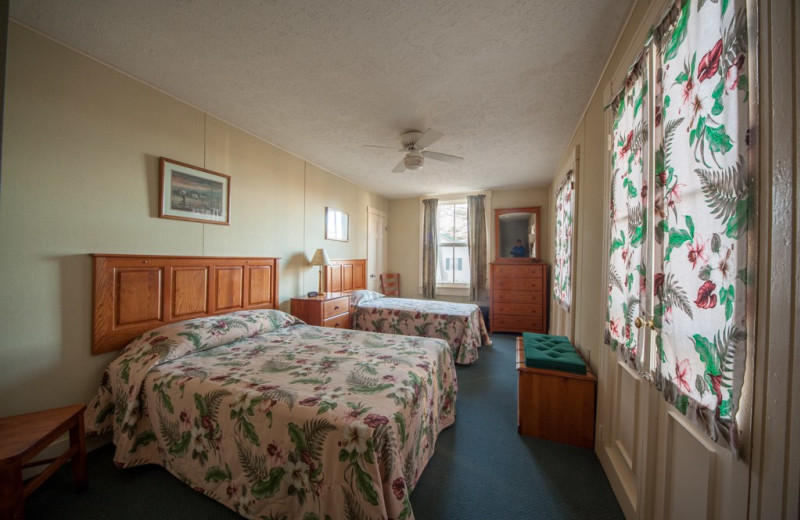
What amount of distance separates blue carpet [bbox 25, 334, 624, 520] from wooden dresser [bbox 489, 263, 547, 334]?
2.92 m

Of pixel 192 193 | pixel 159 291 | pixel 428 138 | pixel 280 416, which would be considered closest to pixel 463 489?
pixel 280 416

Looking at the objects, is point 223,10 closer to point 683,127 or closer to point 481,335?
point 683,127

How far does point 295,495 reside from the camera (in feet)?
4.04

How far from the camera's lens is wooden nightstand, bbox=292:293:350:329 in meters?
3.27

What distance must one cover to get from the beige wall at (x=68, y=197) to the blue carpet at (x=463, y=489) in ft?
1.92

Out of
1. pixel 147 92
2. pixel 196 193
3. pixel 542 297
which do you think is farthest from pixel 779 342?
pixel 542 297

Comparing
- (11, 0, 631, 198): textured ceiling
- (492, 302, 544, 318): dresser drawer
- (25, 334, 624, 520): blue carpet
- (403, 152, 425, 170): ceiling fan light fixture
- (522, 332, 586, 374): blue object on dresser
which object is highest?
(11, 0, 631, 198): textured ceiling

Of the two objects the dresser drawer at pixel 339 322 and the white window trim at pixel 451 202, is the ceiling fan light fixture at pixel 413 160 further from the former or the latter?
the white window trim at pixel 451 202

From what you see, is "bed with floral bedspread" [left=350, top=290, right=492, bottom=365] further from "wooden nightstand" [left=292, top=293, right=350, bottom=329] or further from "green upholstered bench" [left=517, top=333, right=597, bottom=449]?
"green upholstered bench" [left=517, top=333, right=597, bottom=449]

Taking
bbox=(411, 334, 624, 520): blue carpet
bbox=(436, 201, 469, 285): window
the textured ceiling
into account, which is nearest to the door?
bbox=(411, 334, 624, 520): blue carpet

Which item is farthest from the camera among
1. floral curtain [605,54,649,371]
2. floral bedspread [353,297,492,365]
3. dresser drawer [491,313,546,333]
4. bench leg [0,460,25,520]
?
dresser drawer [491,313,546,333]

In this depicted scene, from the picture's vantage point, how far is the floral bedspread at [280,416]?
3.69ft

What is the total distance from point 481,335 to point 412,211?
298 cm

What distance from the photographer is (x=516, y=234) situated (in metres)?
5.17
